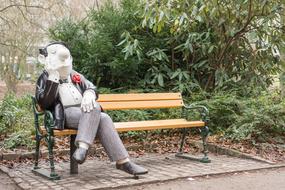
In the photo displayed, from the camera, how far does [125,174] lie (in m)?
5.52

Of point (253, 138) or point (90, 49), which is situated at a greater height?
point (90, 49)

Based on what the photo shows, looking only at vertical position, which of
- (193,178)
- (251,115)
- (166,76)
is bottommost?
(193,178)

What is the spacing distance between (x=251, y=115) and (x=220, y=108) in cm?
65

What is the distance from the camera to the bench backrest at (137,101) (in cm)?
628

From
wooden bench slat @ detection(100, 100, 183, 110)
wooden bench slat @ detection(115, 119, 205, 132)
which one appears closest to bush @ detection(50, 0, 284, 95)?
wooden bench slat @ detection(100, 100, 183, 110)

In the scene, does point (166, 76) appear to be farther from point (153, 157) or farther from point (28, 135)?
point (28, 135)

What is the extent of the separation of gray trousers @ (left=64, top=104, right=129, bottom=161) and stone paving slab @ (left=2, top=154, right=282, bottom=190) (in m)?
0.35

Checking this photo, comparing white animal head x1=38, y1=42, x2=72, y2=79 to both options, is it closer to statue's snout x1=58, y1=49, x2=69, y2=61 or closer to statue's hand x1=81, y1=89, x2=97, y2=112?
statue's snout x1=58, y1=49, x2=69, y2=61

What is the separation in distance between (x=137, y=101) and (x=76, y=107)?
1.33 metres

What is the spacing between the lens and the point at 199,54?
9477mm

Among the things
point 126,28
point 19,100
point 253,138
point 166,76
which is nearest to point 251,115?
point 253,138

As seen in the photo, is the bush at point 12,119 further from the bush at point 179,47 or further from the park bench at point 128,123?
the bush at point 179,47

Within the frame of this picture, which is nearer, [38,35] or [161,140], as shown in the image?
[161,140]

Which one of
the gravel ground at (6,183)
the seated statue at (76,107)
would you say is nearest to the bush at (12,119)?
the gravel ground at (6,183)
